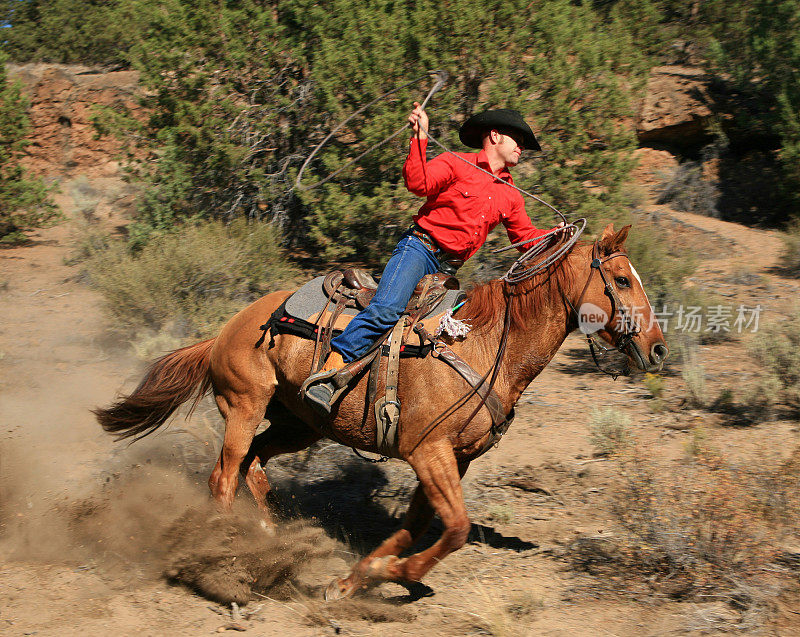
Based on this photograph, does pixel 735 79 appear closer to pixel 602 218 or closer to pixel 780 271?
pixel 780 271

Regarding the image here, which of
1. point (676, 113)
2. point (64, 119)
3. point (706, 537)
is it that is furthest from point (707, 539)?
point (64, 119)

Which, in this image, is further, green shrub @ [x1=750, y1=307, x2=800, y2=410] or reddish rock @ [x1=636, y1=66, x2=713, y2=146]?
reddish rock @ [x1=636, y1=66, x2=713, y2=146]

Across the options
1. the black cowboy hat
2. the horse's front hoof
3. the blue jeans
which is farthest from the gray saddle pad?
the horse's front hoof

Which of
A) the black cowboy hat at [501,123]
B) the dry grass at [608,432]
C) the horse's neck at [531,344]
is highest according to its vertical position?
the black cowboy hat at [501,123]

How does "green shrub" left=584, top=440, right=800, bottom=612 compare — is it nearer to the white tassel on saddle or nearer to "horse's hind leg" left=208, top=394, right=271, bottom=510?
the white tassel on saddle

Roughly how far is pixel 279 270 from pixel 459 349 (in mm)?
7440

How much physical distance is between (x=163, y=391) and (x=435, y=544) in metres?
2.49

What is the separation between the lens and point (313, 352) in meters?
4.59

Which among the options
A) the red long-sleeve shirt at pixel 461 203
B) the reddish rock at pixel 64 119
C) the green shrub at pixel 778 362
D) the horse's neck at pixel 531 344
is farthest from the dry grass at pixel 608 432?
the reddish rock at pixel 64 119

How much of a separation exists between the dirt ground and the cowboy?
4.11ft

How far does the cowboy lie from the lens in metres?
4.36

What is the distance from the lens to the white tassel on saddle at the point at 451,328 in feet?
14.0

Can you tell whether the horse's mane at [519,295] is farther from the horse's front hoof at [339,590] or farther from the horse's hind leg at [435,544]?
the horse's front hoof at [339,590]

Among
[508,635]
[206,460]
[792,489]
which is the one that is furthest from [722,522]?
[206,460]
